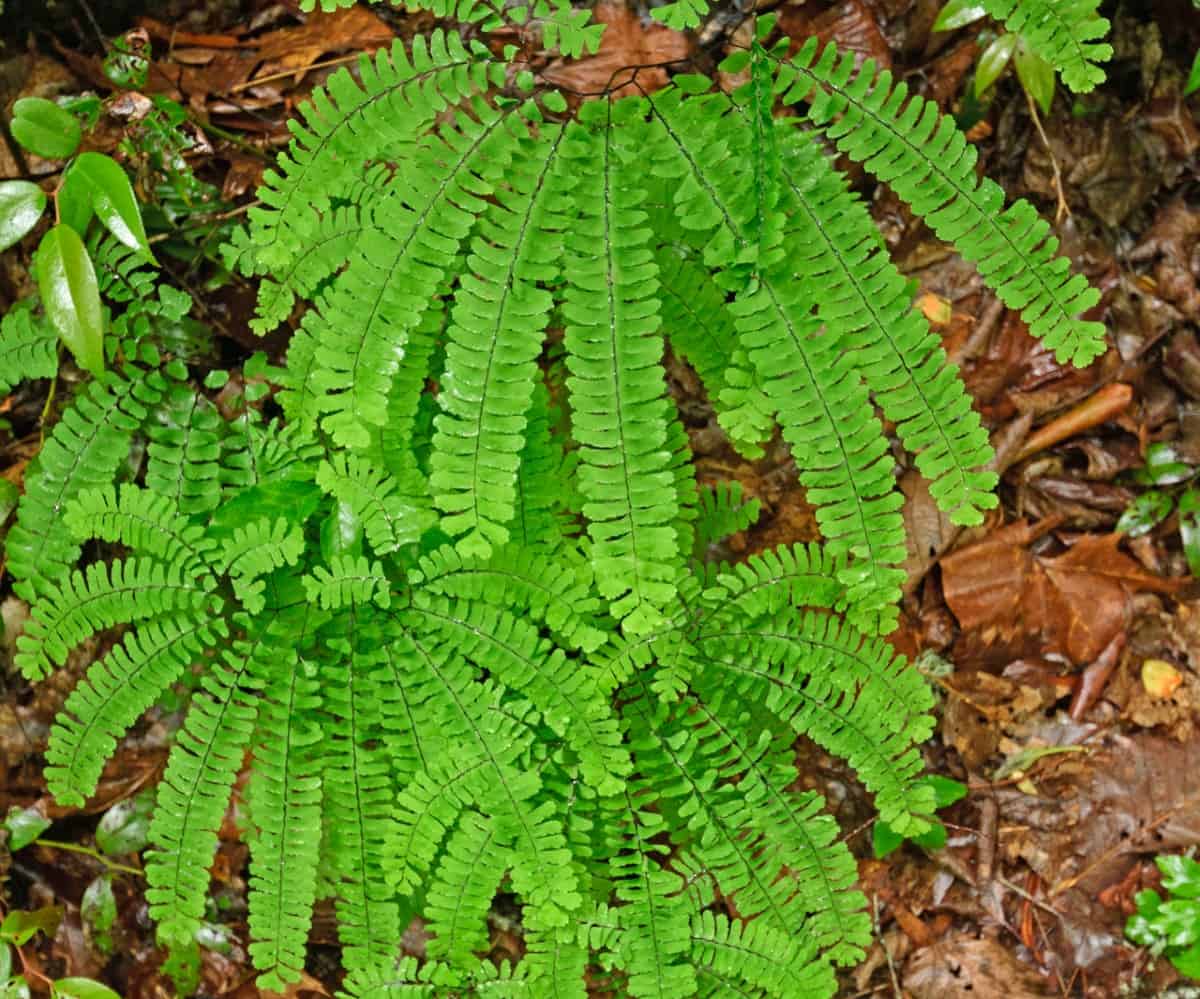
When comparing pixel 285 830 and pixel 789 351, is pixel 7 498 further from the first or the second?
pixel 789 351

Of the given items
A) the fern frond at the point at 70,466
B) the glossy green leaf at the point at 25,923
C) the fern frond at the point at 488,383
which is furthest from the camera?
the glossy green leaf at the point at 25,923

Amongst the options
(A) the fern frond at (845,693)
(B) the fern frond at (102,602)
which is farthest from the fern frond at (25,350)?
(A) the fern frond at (845,693)

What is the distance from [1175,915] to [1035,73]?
2.85m

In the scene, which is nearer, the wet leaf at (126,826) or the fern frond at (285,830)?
the fern frond at (285,830)

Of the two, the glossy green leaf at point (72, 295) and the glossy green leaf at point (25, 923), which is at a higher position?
the glossy green leaf at point (72, 295)

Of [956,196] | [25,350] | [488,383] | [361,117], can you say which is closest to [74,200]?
[25,350]

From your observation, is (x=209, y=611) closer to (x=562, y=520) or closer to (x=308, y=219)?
(x=562, y=520)

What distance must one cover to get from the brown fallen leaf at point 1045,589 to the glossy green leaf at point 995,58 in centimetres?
152

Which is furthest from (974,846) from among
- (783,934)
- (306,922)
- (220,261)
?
(220,261)

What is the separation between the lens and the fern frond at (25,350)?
293cm

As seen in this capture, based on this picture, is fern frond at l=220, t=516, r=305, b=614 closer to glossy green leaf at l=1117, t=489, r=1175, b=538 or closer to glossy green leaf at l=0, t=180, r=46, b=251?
glossy green leaf at l=0, t=180, r=46, b=251

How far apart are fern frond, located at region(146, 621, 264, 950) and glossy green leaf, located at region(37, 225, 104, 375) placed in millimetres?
896

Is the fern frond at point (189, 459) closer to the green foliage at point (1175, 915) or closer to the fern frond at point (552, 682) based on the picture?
the fern frond at point (552, 682)

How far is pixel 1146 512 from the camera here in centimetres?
354
